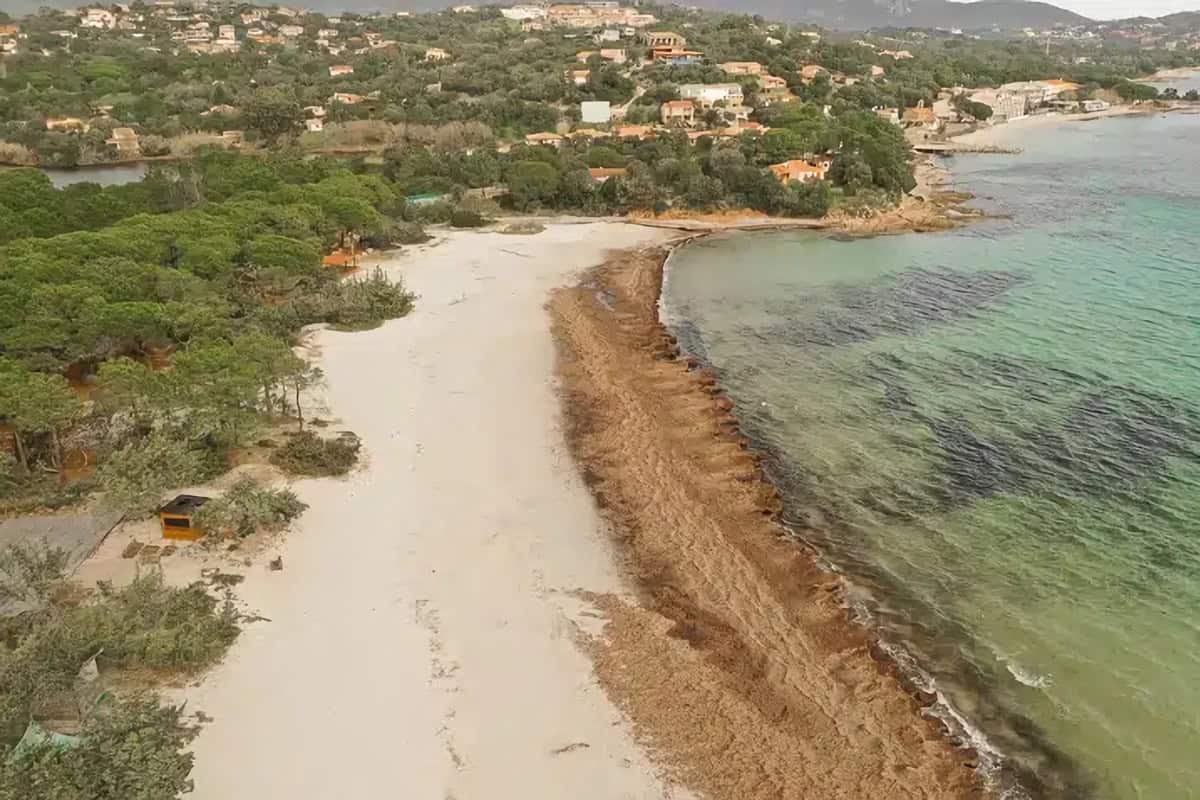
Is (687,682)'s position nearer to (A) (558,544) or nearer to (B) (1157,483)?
(A) (558,544)

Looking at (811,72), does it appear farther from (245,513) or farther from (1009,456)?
(245,513)

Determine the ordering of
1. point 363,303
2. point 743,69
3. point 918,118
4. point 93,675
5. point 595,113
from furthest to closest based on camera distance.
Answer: point 743,69 < point 918,118 < point 595,113 < point 363,303 < point 93,675

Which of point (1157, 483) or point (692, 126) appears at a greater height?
point (692, 126)

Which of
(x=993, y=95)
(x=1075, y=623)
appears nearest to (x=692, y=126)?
(x=993, y=95)

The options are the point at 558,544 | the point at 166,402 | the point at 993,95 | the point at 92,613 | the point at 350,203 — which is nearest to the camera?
the point at 92,613

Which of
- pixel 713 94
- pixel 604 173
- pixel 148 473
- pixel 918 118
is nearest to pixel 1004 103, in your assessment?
pixel 918 118

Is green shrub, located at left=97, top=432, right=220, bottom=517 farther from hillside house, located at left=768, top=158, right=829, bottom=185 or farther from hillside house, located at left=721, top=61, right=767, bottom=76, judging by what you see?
hillside house, located at left=721, top=61, right=767, bottom=76

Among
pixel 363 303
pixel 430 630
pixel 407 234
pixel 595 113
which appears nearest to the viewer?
pixel 430 630
